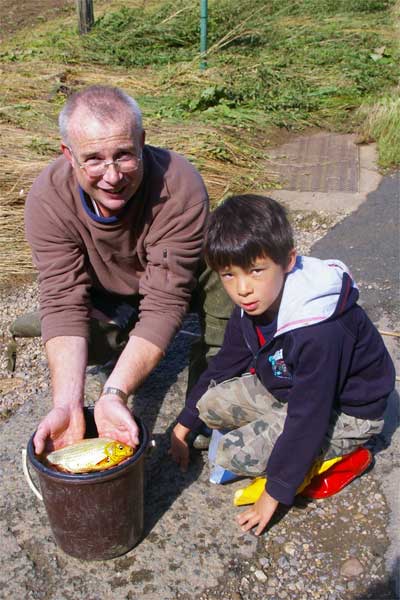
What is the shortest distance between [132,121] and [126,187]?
0.24 m

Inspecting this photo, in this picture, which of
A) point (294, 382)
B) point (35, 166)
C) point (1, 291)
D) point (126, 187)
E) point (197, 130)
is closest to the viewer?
point (294, 382)

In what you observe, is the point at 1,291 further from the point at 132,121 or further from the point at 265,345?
the point at 265,345

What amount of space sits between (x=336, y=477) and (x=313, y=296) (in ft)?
2.61

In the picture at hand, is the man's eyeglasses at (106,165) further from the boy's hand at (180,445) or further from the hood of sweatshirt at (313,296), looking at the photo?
the boy's hand at (180,445)

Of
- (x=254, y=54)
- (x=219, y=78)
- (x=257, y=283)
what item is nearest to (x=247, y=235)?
(x=257, y=283)

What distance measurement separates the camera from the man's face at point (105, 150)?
2.46 metres

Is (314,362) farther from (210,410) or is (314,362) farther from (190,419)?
(190,419)

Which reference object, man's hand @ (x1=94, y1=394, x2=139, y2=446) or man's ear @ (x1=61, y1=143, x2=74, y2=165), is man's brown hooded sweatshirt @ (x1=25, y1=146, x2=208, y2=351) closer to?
man's ear @ (x1=61, y1=143, x2=74, y2=165)

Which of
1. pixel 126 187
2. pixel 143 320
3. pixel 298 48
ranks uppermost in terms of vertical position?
pixel 126 187

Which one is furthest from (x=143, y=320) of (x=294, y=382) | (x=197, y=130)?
(x=197, y=130)

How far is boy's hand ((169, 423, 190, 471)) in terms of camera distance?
108 inches

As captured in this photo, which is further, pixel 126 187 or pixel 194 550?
pixel 126 187

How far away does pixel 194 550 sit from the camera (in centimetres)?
238

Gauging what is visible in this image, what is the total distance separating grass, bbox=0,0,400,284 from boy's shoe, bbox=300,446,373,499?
2.72 meters
